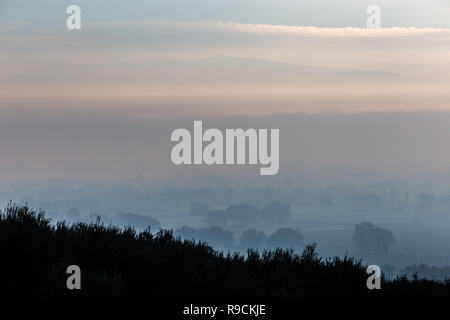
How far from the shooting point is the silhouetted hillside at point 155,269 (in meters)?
10.5

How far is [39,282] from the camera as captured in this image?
1054 cm

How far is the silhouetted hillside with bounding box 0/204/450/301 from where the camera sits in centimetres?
1053

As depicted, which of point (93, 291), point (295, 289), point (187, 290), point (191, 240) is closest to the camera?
point (93, 291)

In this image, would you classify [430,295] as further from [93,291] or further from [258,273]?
[93,291]

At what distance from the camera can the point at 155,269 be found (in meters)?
11.6

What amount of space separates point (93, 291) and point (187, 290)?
1491 millimetres

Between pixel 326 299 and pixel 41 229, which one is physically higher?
pixel 41 229

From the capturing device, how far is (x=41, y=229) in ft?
41.0

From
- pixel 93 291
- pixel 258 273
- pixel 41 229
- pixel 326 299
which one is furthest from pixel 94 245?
pixel 326 299

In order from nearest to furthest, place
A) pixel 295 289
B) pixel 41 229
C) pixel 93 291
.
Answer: pixel 93 291, pixel 295 289, pixel 41 229
